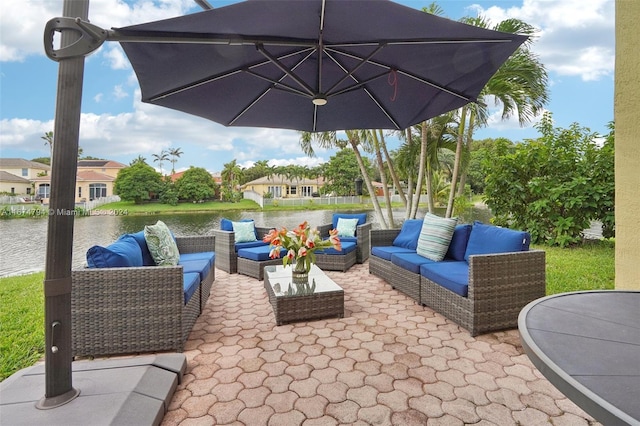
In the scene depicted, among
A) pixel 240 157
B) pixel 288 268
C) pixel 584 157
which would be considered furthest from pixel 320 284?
pixel 240 157

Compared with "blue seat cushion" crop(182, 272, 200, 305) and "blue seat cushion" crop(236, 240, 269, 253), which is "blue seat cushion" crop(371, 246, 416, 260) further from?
"blue seat cushion" crop(182, 272, 200, 305)

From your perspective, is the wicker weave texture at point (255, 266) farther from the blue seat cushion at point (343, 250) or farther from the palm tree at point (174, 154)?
the palm tree at point (174, 154)

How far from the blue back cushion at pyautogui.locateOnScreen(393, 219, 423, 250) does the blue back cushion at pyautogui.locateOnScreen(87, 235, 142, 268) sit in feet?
10.2

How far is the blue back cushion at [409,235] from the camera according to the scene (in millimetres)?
4188

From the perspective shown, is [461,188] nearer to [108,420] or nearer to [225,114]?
[225,114]

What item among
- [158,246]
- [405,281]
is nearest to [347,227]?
[405,281]

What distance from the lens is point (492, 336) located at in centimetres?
265

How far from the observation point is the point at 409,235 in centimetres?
434

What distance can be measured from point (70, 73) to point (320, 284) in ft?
8.43

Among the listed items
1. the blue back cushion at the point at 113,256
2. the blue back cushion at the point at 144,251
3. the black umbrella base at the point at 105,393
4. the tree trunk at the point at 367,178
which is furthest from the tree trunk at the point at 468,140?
the black umbrella base at the point at 105,393

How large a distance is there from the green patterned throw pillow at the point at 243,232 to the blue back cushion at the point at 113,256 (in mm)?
2340

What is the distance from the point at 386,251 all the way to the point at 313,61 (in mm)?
2567

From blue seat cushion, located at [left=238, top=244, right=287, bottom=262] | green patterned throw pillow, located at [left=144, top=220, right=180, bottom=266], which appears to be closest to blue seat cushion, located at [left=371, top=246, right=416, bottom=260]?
blue seat cushion, located at [left=238, top=244, right=287, bottom=262]

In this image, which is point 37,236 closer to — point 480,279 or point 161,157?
point 480,279
